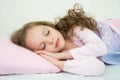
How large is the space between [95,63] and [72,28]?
313 mm

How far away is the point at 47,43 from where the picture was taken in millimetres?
1255

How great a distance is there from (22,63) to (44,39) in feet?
0.61

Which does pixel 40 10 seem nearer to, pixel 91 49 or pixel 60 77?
pixel 91 49

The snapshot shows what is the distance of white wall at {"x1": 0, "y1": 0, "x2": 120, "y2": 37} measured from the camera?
162 centimetres

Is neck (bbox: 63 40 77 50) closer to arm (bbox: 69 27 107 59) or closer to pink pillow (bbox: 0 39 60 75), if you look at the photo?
arm (bbox: 69 27 107 59)

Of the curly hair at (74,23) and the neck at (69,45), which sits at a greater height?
the curly hair at (74,23)

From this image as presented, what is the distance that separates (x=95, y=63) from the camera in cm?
112

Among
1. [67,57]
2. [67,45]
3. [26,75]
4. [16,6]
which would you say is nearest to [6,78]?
[26,75]

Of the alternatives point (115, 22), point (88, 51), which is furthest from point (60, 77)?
point (115, 22)

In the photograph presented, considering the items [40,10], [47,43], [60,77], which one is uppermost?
[40,10]

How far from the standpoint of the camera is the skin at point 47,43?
1231 millimetres

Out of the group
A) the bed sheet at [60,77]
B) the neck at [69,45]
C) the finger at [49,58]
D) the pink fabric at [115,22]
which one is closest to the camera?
the bed sheet at [60,77]

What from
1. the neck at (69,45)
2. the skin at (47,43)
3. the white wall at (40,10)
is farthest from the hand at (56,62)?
the white wall at (40,10)

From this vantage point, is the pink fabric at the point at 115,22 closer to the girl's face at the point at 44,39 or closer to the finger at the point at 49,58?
the girl's face at the point at 44,39
